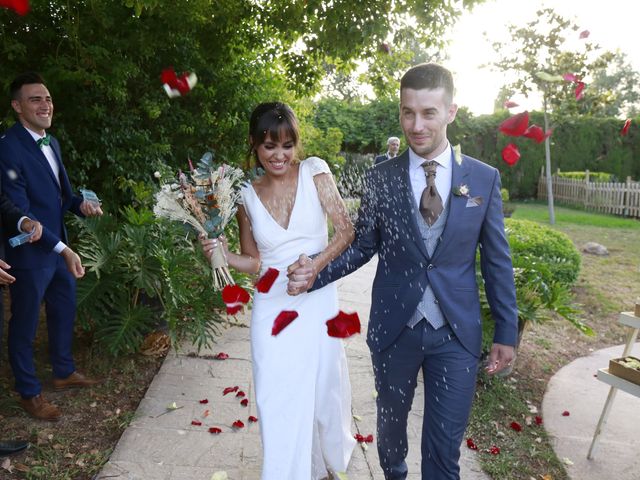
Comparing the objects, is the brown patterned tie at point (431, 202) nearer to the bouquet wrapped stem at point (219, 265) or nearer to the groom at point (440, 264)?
the groom at point (440, 264)

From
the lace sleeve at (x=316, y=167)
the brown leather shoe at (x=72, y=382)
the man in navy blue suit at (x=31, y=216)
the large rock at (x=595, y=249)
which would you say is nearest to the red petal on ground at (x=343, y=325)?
the lace sleeve at (x=316, y=167)

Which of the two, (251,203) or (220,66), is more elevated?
(220,66)

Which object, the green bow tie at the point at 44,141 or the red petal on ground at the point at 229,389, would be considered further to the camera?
the red petal on ground at the point at 229,389

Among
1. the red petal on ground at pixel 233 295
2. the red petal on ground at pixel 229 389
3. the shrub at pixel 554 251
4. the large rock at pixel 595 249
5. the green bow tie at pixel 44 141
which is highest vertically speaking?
the green bow tie at pixel 44 141

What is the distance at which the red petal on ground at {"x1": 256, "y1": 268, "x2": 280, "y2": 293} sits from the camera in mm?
3150

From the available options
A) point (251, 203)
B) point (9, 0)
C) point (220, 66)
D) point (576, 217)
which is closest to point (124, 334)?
point (251, 203)

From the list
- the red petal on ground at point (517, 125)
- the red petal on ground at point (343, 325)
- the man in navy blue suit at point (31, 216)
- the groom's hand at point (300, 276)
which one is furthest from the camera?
the man in navy blue suit at point (31, 216)

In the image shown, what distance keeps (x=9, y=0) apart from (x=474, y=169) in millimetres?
2322

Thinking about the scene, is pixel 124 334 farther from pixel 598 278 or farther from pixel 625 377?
pixel 598 278

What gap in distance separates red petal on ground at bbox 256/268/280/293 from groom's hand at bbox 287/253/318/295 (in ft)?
0.64

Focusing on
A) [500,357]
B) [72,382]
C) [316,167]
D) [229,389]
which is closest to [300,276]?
[316,167]

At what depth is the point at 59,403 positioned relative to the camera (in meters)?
4.55

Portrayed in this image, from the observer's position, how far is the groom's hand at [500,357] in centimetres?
266

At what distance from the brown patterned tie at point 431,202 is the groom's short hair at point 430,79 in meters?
0.36
